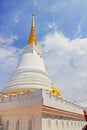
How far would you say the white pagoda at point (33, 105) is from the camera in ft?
48.9

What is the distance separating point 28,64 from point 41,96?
7.57 m

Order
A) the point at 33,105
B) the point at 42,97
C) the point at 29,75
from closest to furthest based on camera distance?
the point at 42,97
the point at 33,105
the point at 29,75

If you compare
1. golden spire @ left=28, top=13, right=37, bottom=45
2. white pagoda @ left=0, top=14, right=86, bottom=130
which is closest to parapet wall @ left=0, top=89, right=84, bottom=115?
white pagoda @ left=0, top=14, right=86, bottom=130

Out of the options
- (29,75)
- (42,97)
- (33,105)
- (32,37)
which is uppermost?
(32,37)

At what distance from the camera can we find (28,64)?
2175cm

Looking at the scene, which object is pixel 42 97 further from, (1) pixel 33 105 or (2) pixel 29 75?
(2) pixel 29 75

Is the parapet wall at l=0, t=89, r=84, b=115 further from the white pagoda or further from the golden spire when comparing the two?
the golden spire

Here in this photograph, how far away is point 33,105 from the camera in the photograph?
1486 centimetres

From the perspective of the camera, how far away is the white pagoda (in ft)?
48.9

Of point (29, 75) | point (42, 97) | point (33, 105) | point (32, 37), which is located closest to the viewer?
point (42, 97)

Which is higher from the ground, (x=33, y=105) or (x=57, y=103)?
(x=57, y=103)

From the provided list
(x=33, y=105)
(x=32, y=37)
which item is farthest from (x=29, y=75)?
(x=32, y=37)

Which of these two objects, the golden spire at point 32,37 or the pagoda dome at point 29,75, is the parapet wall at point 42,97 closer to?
the pagoda dome at point 29,75

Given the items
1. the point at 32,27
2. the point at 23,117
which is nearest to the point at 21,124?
the point at 23,117
